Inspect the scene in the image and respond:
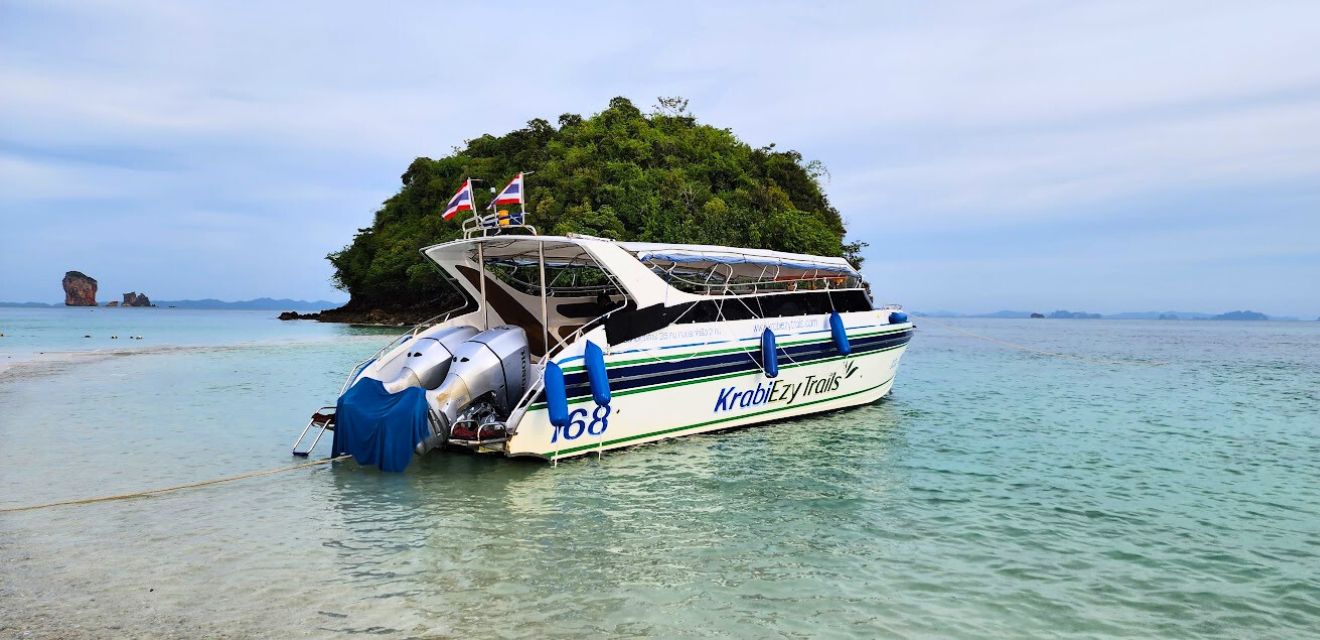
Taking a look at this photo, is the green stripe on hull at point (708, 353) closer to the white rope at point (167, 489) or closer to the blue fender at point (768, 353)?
the blue fender at point (768, 353)

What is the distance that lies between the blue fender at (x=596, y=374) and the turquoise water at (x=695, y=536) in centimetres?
95

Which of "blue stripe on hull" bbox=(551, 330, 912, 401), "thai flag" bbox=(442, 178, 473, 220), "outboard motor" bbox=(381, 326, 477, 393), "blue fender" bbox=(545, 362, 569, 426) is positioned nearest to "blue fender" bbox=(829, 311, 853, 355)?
"blue stripe on hull" bbox=(551, 330, 912, 401)

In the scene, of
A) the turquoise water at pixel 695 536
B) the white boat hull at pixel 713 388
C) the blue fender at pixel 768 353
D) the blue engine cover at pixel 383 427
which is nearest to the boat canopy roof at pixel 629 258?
the white boat hull at pixel 713 388

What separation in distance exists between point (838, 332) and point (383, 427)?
8175 millimetres

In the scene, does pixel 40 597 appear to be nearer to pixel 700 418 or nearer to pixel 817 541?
pixel 817 541

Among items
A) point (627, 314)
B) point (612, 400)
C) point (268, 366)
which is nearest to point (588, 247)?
point (627, 314)

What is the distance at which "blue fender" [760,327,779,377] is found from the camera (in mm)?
12523

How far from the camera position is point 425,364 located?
10.6 metres

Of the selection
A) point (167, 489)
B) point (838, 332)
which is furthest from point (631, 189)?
point (167, 489)

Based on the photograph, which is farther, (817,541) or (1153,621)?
(817,541)

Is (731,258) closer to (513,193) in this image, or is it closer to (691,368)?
(691,368)

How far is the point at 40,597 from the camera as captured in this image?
5449 millimetres

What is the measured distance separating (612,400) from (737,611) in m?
5.34

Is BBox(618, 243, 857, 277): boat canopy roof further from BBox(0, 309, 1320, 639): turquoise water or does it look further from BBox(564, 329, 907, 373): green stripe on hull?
BBox(0, 309, 1320, 639): turquoise water
